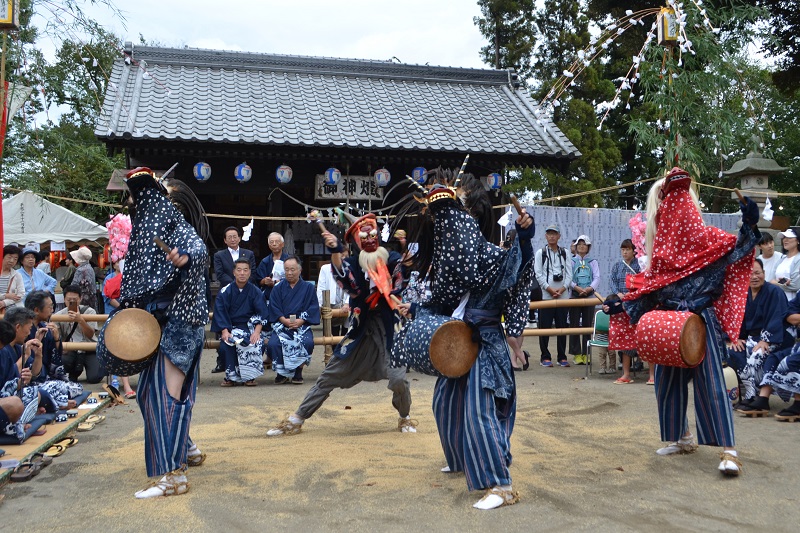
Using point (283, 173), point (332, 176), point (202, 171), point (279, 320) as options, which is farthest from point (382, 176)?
point (279, 320)

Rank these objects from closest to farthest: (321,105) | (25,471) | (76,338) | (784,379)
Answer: (25,471) → (784,379) → (76,338) → (321,105)

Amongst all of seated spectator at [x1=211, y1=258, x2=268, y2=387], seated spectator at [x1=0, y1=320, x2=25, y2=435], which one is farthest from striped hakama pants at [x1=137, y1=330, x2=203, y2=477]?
seated spectator at [x1=211, y1=258, x2=268, y2=387]

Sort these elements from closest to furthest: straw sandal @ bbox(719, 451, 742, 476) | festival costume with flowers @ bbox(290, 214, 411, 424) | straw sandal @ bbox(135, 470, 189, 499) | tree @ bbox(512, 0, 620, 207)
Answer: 1. straw sandal @ bbox(135, 470, 189, 499)
2. straw sandal @ bbox(719, 451, 742, 476)
3. festival costume with flowers @ bbox(290, 214, 411, 424)
4. tree @ bbox(512, 0, 620, 207)

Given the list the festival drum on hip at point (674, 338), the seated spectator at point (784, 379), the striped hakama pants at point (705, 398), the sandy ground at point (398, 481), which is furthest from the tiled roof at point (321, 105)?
the festival drum on hip at point (674, 338)

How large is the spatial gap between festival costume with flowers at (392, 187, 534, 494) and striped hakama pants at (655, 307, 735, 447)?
128 centimetres

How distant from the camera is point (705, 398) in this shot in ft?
15.3

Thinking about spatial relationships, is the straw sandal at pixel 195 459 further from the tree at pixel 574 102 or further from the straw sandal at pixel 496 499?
the tree at pixel 574 102

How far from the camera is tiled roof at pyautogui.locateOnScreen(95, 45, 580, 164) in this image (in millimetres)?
12156

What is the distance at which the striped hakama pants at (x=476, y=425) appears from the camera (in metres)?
3.93

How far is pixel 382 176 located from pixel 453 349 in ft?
28.2

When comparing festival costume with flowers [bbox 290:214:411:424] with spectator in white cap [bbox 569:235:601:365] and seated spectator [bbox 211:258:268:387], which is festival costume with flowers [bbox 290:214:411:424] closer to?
seated spectator [bbox 211:258:268:387]

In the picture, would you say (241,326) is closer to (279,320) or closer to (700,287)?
(279,320)

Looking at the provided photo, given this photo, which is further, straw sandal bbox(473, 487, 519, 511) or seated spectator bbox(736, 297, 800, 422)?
seated spectator bbox(736, 297, 800, 422)

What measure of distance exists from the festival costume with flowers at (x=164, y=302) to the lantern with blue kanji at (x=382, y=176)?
800 centimetres
